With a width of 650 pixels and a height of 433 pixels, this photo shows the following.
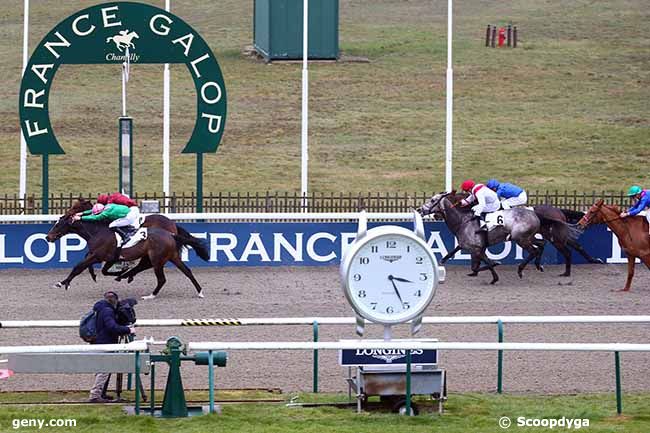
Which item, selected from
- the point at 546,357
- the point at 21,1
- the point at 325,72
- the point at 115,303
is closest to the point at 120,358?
the point at 115,303

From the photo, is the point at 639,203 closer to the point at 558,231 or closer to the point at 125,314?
the point at 558,231

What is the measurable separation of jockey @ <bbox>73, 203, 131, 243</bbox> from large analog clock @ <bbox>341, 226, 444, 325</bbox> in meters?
8.94

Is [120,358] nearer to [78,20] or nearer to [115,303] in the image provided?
[115,303]

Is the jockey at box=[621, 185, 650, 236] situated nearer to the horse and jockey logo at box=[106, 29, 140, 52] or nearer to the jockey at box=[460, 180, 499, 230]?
the jockey at box=[460, 180, 499, 230]

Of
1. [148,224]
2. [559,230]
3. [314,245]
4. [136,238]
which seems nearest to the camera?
[136,238]

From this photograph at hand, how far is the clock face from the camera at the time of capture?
1241cm

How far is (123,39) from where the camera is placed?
23188 mm

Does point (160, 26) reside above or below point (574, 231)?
above

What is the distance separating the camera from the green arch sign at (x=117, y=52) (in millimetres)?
23125

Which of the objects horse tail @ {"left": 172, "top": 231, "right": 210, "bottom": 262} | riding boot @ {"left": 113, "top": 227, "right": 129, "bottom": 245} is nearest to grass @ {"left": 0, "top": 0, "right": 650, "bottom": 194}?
horse tail @ {"left": 172, "top": 231, "right": 210, "bottom": 262}

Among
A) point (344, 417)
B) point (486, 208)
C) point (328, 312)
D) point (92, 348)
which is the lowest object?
point (344, 417)

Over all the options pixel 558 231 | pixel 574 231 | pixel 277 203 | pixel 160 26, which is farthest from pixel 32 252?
pixel 574 231

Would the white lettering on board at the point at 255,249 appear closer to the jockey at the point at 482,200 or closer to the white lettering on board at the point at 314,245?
the white lettering on board at the point at 314,245

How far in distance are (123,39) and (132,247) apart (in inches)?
163
